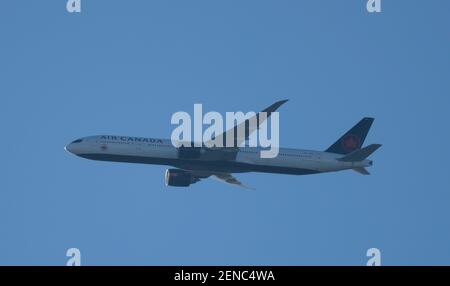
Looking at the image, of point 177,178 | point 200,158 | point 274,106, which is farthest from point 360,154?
point 177,178

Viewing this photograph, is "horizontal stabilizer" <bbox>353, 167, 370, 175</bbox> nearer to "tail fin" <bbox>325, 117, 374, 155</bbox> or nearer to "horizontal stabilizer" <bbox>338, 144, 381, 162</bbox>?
"horizontal stabilizer" <bbox>338, 144, 381, 162</bbox>

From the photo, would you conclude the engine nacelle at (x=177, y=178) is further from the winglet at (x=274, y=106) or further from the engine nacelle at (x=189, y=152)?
the winglet at (x=274, y=106)

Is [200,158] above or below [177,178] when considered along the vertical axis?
above

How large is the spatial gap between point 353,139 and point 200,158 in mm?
17155

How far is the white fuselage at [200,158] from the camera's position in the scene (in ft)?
285

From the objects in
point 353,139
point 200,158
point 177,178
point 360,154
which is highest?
point 353,139

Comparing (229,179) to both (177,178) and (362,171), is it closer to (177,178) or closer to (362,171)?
(177,178)

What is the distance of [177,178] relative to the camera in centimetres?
9062

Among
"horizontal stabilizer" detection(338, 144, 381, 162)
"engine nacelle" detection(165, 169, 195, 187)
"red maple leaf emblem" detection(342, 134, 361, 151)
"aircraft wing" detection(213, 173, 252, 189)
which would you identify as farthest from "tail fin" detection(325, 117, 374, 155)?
"engine nacelle" detection(165, 169, 195, 187)

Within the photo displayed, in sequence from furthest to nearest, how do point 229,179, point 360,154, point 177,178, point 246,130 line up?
1. point 229,179
2. point 177,178
3. point 360,154
4. point 246,130

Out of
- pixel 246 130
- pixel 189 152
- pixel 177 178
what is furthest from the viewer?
pixel 177 178

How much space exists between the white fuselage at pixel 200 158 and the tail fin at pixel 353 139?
194cm

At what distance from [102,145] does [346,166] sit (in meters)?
23.2
